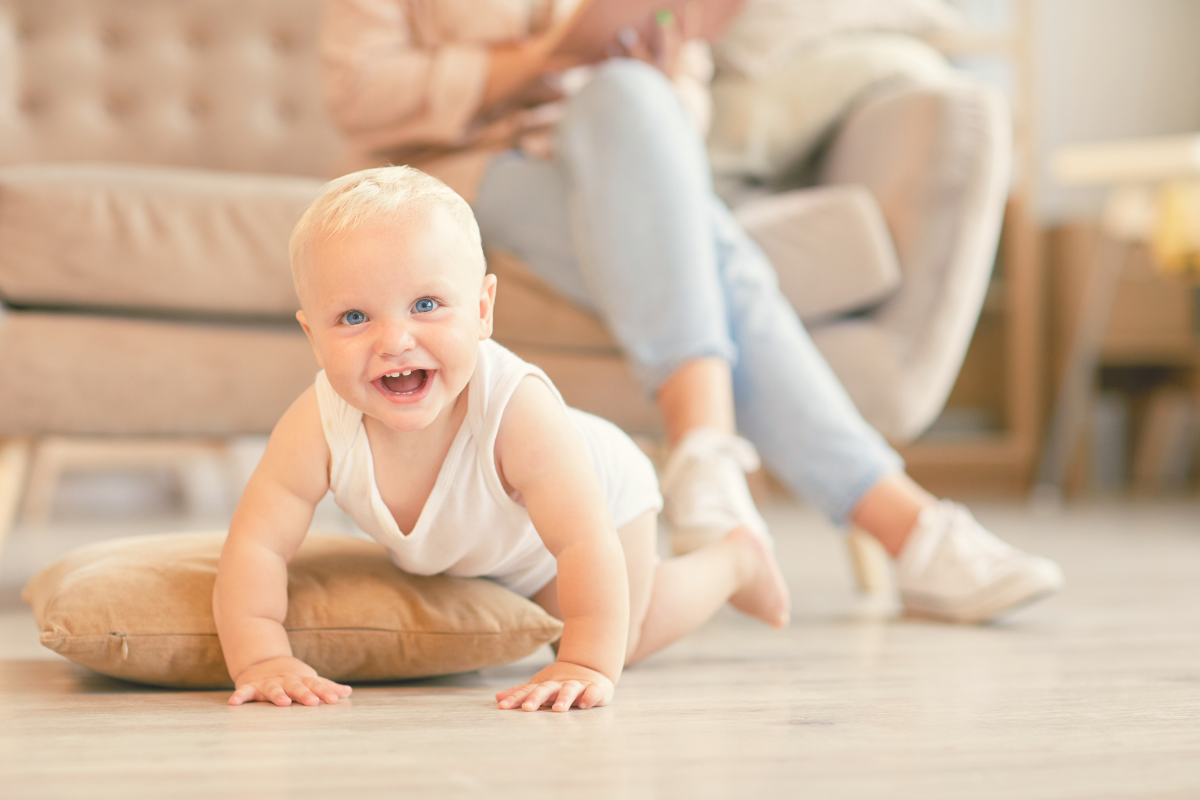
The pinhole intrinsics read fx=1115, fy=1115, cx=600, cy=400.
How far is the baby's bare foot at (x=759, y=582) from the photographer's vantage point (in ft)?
2.78

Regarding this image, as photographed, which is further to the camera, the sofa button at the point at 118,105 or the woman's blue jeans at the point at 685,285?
the sofa button at the point at 118,105

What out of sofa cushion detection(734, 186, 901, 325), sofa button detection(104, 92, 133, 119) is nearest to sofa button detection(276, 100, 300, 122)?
sofa button detection(104, 92, 133, 119)

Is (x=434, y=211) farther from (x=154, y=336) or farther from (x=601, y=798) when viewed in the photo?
(x=154, y=336)

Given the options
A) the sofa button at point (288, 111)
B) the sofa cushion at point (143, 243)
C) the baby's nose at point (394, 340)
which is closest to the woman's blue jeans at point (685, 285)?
the sofa cushion at point (143, 243)

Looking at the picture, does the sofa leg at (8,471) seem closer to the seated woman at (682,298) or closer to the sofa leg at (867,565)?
the seated woman at (682,298)

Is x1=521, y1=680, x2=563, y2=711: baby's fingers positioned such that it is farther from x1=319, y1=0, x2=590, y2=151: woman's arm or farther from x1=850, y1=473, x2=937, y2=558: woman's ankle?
x1=319, y1=0, x2=590, y2=151: woman's arm

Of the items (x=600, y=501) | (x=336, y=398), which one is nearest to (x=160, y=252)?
(x=336, y=398)

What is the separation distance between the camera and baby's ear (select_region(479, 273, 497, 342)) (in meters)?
0.67

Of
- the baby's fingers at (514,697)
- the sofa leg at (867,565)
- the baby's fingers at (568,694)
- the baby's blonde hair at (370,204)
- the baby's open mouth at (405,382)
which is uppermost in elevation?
the baby's blonde hair at (370,204)

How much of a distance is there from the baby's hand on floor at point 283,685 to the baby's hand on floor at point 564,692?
0.10m

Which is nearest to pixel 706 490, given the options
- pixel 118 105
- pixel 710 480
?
pixel 710 480

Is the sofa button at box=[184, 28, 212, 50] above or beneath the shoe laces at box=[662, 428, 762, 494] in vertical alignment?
above

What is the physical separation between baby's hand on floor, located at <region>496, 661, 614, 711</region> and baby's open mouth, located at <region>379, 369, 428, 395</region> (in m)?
0.18

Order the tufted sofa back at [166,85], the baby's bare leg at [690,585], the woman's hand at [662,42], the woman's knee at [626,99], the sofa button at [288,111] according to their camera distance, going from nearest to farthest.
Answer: the baby's bare leg at [690,585]
the woman's knee at [626,99]
the woman's hand at [662,42]
the tufted sofa back at [166,85]
the sofa button at [288,111]
